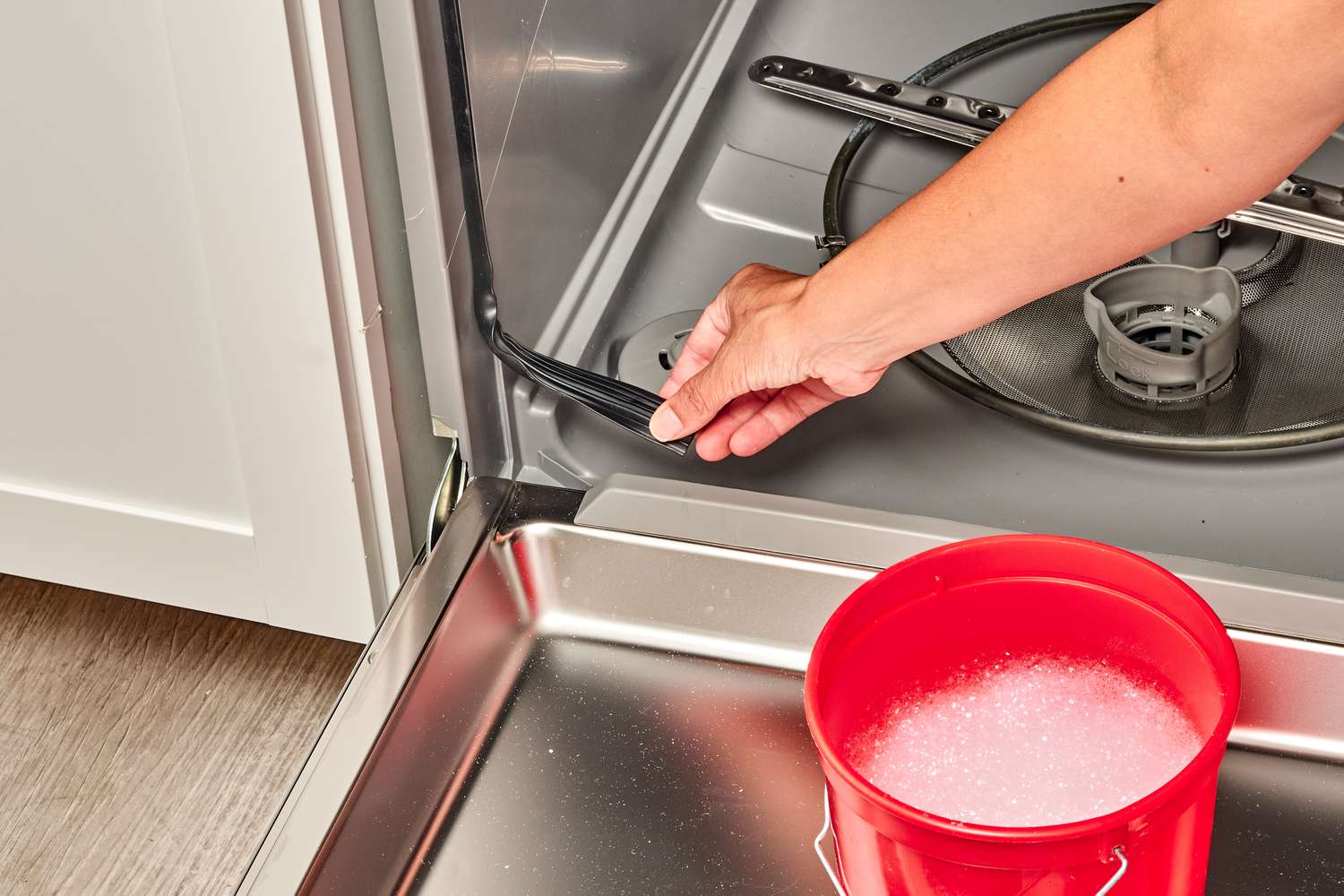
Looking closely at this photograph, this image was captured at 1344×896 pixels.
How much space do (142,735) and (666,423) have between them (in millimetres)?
568

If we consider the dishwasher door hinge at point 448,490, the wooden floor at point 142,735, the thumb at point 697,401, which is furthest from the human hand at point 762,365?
the wooden floor at point 142,735

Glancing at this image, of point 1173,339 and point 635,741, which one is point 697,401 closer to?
point 635,741

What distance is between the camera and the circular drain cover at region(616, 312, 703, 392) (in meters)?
0.82

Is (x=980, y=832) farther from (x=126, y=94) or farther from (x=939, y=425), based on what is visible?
(x=126, y=94)

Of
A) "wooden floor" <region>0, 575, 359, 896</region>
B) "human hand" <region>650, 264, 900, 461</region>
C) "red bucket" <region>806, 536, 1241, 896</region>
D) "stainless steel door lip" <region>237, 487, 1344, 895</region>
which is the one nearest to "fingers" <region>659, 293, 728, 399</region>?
"human hand" <region>650, 264, 900, 461</region>

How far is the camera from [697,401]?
0.73m

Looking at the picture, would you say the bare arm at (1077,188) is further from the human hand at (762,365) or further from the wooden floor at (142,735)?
the wooden floor at (142,735)

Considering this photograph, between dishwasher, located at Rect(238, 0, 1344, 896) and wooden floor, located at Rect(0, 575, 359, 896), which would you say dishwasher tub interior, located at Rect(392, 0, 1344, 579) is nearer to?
dishwasher, located at Rect(238, 0, 1344, 896)

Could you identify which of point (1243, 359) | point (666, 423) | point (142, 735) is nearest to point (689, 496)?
point (666, 423)

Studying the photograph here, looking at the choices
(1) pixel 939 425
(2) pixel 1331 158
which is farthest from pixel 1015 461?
(2) pixel 1331 158

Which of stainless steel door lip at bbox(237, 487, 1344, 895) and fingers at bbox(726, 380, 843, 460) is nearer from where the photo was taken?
stainless steel door lip at bbox(237, 487, 1344, 895)

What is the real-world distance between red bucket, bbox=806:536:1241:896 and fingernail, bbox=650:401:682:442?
203 mm

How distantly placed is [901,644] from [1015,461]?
9.4 inches

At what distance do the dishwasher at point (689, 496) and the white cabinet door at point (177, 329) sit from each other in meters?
0.06
